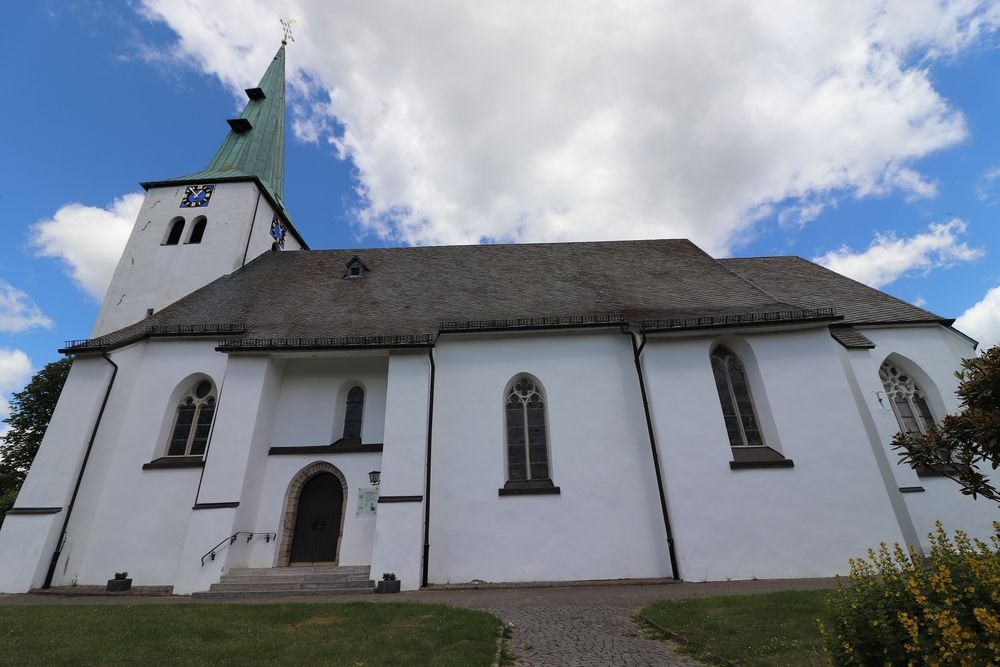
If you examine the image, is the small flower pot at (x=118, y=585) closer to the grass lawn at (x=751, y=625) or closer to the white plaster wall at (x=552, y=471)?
the white plaster wall at (x=552, y=471)

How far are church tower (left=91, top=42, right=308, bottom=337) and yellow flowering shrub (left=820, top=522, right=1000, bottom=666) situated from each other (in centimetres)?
1818

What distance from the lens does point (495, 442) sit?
11.4 meters

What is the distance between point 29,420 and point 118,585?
20.6m

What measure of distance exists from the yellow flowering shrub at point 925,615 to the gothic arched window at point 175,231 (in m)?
20.7

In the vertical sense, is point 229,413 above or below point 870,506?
above

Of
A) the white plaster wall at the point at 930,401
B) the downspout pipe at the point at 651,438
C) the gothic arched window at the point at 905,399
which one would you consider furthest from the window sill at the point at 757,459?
the gothic arched window at the point at 905,399

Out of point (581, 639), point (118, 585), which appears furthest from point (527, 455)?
point (118, 585)

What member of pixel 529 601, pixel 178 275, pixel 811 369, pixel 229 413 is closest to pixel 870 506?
pixel 811 369

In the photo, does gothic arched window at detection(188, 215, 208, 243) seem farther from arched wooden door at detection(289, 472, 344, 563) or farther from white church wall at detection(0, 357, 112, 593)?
arched wooden door at detection(289, 472, 344, 563)

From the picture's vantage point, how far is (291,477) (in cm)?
1144

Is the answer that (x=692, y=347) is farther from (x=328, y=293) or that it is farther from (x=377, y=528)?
(x=328, y=293)

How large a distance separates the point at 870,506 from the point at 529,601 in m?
7.71

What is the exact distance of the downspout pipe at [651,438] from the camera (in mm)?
10250

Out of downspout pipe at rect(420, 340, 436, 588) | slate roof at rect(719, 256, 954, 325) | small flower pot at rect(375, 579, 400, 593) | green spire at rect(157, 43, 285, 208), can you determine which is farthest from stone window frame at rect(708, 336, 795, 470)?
green spire at rect(157, 43, 285, 208)
